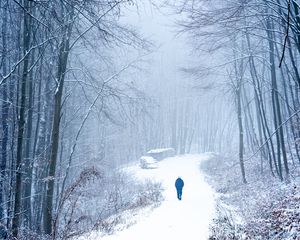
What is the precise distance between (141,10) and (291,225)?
16.5 ft

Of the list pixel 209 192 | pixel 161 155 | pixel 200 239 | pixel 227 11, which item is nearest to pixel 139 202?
pixel 209 192

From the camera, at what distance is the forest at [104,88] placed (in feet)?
20.0

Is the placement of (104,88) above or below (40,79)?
below

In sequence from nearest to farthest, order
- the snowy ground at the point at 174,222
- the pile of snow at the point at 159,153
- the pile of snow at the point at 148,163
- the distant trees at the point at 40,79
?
→ 1. the distant trees at the point at 40,79
2. the snowy ground at the point at 174,222
3. the pile of snow at the point at 148,163
4. the pile of snow at the point at 159,153

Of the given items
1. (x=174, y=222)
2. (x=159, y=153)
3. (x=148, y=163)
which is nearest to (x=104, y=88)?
(x=174, y=222)

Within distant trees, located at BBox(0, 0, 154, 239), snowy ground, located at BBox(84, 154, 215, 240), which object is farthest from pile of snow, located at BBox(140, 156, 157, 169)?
distant trees, located at BBox(0, 0, 154, 239)

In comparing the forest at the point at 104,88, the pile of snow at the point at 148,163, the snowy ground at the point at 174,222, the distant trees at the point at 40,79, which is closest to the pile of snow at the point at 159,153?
the forest at the point at 104,88

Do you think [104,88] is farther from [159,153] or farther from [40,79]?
[159,153]

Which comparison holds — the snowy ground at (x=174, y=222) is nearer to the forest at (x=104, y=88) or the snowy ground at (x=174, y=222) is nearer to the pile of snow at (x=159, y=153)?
the forest at (x=104, y=88)

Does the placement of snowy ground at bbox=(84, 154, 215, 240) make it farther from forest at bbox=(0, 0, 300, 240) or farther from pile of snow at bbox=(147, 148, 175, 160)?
pile of snow at bbox=(147, 148, 175, 160)

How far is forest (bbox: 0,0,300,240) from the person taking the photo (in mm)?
6086

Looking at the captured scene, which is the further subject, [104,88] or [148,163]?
[148,163]

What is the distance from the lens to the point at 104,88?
33.2 feet

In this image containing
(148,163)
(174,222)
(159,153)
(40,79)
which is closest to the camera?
(174,222)
